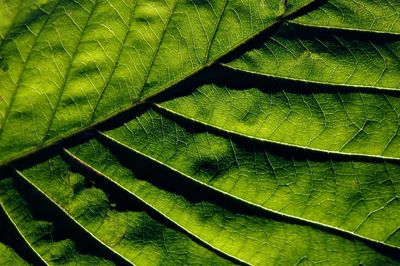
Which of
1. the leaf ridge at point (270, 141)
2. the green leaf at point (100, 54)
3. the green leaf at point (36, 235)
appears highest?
the green leaf at point (100, 54)

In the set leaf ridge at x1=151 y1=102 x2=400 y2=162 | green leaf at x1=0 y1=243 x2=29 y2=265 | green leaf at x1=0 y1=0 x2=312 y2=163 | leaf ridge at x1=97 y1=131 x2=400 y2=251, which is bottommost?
green leaf at x1=0 y1=243 x2=29 y2=265

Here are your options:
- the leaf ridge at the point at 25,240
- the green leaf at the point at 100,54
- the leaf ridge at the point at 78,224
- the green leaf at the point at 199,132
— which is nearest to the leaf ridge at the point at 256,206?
the green leaf at the point at 199,132

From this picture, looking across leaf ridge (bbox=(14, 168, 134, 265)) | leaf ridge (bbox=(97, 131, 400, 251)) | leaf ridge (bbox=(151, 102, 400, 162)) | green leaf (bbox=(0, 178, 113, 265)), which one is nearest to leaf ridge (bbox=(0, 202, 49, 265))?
green leaf (bbox=(0, 178, 113, 265))

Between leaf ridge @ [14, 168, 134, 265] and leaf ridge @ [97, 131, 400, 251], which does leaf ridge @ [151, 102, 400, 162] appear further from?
leaf ridge @ [14, 168, 134, 265]

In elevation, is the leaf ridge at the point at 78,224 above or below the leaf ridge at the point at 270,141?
below

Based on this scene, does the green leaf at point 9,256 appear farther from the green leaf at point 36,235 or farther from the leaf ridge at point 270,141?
the leaf ridge at point 270,141

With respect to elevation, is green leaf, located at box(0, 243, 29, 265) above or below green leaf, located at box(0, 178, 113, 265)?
below

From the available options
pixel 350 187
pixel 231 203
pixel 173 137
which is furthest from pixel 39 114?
pixel 350 187

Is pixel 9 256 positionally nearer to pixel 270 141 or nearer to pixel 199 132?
pixel 199 132

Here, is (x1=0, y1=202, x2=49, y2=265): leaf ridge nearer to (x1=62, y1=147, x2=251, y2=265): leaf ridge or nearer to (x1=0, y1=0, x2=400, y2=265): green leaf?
(x1=0, y1=0, x2=400, y2=265): green leaf
